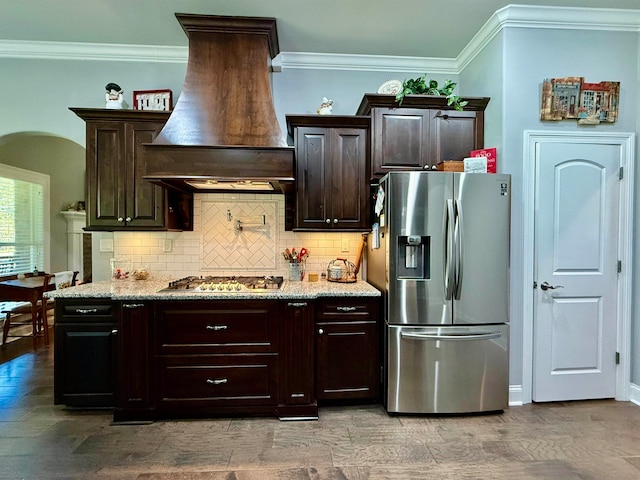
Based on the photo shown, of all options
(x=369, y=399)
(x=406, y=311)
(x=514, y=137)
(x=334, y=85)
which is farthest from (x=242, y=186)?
(x=514, y=137)

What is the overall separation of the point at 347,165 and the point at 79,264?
574 cm

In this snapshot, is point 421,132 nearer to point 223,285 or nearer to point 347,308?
point 347,308

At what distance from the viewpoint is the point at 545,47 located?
8.89ft

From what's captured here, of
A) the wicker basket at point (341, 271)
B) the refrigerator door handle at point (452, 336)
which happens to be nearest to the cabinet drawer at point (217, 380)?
the wicker basket at point (341, 271)

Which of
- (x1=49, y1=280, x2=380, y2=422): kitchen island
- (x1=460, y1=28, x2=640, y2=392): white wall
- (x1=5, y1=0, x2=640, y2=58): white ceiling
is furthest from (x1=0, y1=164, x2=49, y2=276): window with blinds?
(x1=460, y1=28, x2=640, y2=392): white wall

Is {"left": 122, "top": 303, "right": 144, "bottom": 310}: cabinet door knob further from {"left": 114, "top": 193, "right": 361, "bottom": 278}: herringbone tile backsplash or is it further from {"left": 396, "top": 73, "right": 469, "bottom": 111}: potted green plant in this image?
{"left": 396, "top": 73, "right": 469, "bottom": 111}: potted green plant

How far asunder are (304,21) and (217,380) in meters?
2.96

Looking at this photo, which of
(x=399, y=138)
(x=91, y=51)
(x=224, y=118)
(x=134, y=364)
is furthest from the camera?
(x=91, y=51)

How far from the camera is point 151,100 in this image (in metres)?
3.05

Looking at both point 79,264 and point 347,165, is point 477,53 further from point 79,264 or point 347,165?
point 79,264

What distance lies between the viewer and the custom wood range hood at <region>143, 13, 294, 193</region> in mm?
2393

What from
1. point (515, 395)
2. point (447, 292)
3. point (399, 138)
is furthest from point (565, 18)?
point (515, 395)

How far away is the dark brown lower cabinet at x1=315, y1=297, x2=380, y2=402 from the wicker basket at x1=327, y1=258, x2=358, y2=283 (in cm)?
43

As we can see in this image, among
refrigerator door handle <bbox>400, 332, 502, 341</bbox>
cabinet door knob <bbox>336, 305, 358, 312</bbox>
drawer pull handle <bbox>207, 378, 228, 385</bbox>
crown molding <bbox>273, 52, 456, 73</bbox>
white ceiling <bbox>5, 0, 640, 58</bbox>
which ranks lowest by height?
drawer pull handle <bbox>207, 378, 228, 385</bbox>
